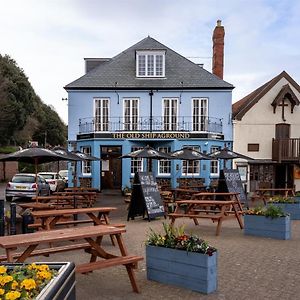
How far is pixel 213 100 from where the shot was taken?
29.0 m

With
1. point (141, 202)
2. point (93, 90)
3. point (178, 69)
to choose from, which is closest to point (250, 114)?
point (178, 69)

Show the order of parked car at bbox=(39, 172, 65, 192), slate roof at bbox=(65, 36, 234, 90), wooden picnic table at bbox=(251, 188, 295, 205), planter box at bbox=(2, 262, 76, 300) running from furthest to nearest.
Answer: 1. slate roof at bbox=(65, 36, 234, 90)
2. parked car at bbox=(39, 172, 65, 192)
3. wooden picnic table at bbox=(251, 188, 295, 205)
4. planter box at bbox=(2, 262, 76, 300)

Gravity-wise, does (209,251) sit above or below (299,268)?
above

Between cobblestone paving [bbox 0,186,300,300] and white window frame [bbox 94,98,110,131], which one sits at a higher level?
white window frame [bbox 94,98,110,131]

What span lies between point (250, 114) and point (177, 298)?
2405 centimetres

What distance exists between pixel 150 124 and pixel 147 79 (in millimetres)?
3098

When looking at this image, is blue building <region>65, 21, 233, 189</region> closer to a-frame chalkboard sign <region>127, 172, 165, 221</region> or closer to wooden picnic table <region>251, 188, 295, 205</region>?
wooden picnic table <region>251, 188, 295, 205</region>

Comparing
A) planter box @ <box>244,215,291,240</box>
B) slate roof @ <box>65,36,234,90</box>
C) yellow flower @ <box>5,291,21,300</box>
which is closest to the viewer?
yellow flower @ <box>5,291,21,300</box>

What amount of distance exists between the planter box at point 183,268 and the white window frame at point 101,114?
22.7 metres

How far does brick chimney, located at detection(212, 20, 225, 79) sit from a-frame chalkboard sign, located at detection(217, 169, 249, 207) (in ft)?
52.9

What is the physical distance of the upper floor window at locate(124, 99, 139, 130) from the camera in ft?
95.0

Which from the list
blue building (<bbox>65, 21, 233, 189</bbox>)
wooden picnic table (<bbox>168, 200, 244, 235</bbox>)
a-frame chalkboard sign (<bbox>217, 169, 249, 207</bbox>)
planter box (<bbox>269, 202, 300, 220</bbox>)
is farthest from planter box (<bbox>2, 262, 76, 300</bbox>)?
blue building (<bbox>65, 21, 233, 189</bbox>)

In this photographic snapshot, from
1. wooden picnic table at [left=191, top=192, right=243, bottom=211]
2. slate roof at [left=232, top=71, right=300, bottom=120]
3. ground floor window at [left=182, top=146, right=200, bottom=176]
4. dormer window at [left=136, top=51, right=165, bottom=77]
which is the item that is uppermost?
dormer window at [left=136, top=51, right=165, bottom=77]

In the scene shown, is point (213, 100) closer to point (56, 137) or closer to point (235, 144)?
point (235, 144)
